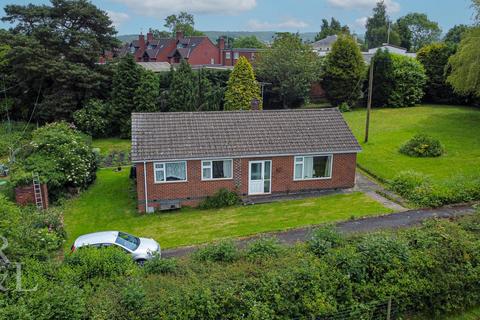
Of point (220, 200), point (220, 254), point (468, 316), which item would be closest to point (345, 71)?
point (220, 200)

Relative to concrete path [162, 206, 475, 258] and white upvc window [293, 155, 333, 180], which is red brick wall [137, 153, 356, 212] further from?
concrete path [162, 206, 475, 258]

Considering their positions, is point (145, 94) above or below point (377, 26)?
below

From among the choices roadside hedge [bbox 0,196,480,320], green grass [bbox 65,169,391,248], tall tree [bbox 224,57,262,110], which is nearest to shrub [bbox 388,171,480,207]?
green grass [bbox 65,169,391,248]

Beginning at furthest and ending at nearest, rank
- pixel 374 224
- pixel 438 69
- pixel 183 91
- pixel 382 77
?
pixel 438 69
pixel 382 77
pixel 183 91
pixel 374 224

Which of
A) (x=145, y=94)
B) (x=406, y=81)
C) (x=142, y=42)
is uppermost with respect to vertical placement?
(x=142, y=42)

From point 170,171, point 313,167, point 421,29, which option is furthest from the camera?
point 421,29

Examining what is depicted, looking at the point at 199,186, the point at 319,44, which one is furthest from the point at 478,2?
the point at 319,44

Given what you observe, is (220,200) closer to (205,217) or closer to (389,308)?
(205,217)
